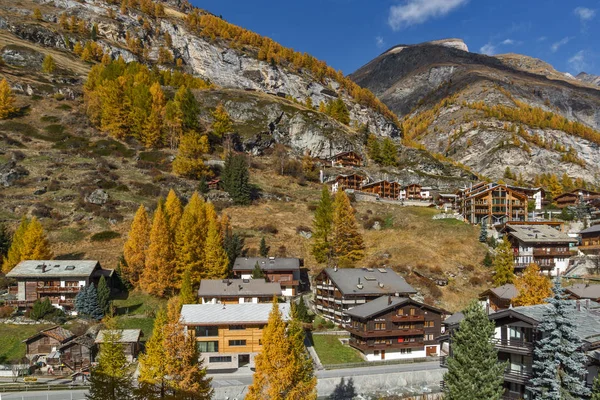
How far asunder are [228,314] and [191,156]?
2961 inches

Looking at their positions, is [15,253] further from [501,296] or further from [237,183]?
[501,296]

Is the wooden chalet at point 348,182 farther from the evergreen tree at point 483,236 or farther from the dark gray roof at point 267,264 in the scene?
the dark gray roof at point 267,264

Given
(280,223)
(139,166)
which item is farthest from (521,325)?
(139,166)

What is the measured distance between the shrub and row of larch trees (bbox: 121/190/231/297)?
13.9 metres

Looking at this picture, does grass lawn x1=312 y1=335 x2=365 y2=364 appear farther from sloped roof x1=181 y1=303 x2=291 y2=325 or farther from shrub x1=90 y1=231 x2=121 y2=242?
shrub x1=90 y1=231 x2=121 y2=242

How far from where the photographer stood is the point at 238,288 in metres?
60.9

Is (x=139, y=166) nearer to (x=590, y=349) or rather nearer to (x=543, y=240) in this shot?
(x=543, y=240)

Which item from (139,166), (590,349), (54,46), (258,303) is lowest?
(258,303)

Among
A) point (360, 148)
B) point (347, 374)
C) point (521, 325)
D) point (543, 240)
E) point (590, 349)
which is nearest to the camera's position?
point (590, 349)

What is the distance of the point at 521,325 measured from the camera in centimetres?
3281

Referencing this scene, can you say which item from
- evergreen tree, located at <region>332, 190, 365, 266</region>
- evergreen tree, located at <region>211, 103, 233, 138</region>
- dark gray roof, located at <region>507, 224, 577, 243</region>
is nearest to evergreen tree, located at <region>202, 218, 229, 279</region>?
evergreen tree, located at <region>332, 190, 365, 266</region>

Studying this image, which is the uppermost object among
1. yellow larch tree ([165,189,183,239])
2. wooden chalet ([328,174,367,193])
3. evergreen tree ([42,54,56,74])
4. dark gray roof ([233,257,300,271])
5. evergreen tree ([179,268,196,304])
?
evergreen tree ([42,54,56,74])

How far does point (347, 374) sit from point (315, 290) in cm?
2496

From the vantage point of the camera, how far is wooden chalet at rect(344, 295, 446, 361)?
177 feet
